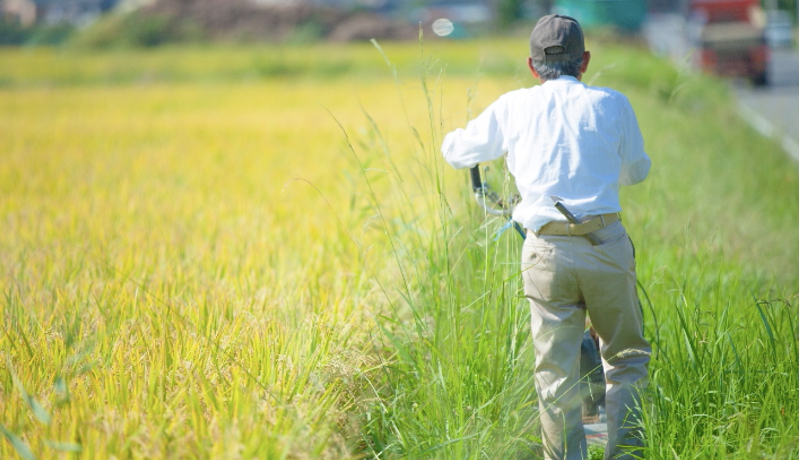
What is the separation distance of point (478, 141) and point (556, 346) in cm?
66

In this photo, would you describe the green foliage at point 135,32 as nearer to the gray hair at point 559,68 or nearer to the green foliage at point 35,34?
the green foliage at point 35,34

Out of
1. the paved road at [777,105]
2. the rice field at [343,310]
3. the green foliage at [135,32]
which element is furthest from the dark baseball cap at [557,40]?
the green foliage at [135,32]

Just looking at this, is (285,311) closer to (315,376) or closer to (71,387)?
(315,376)

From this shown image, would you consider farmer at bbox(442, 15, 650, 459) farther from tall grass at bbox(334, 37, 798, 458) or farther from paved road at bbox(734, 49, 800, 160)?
paved road at bbox(734, 49, 800, 160)

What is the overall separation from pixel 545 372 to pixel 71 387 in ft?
4.56

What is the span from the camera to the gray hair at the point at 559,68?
2545 mm

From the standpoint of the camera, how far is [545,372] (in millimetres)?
2537

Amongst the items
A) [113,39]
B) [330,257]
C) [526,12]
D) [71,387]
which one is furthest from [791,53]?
[71,387]

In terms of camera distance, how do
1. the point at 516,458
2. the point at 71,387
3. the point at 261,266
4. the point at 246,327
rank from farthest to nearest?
the point at 261,266, the point at 246,327, the point at 516,458, the point at 71,387

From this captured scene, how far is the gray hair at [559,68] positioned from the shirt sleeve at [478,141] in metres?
0.17

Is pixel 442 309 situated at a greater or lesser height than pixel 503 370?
greater

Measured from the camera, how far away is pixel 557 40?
249 cm

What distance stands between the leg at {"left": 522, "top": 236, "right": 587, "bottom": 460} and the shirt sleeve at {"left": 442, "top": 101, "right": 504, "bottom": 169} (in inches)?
11.9

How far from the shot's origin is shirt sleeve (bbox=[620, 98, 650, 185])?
2.53m
